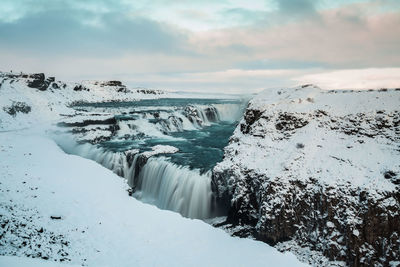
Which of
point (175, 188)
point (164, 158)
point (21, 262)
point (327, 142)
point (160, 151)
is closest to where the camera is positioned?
point (21, 262)

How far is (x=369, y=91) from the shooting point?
687 inches

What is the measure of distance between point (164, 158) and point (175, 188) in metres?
4.93

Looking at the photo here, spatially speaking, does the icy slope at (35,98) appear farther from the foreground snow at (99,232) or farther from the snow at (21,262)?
the snow at (21,262)

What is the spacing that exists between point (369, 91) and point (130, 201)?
53.9 ft

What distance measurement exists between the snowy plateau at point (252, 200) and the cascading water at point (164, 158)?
0.53 feet

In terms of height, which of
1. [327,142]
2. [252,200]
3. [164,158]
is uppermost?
[327,142]

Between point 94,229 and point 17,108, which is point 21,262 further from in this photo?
point 17,108

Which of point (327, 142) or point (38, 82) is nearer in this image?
point (327, 142)

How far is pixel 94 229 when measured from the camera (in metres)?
11.9

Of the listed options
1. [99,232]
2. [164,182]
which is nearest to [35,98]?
[164,182]

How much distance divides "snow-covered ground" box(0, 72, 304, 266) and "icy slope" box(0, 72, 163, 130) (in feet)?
89.2

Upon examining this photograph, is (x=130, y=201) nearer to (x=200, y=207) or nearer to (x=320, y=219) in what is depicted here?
(x=200, y=207)

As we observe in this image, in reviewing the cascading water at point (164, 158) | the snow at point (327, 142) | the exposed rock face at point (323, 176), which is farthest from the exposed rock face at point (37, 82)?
the exposed rock face at point (323, 176)

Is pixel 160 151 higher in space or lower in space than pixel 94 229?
higher
